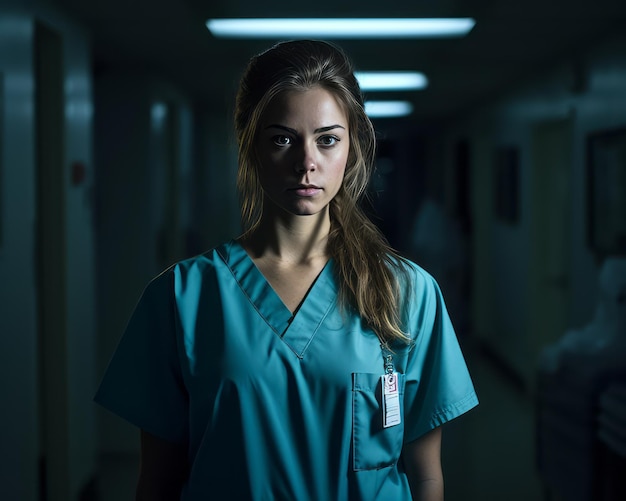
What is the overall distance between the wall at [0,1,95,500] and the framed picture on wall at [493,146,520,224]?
10.8 feet

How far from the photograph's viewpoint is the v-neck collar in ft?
3.61

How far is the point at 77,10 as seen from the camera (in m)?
2.91

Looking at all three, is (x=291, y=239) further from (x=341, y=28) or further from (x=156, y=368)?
(x=341, y=28)

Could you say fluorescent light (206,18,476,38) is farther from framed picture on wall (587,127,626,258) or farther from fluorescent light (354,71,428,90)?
fluorescent light (354,71,428,90)

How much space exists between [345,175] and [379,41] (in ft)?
8.76

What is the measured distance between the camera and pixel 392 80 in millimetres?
5156

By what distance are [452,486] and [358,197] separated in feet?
7.53

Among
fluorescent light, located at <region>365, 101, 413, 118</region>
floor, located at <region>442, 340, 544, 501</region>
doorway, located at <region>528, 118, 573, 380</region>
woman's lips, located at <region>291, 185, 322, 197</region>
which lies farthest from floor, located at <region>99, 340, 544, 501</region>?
fluorescent light, located at <region>365, 101, 413, 118</region>

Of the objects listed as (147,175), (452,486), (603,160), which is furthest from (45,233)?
(603,160)

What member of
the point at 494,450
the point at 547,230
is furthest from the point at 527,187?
the point at 494,450

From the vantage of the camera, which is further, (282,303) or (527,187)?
(527,187)

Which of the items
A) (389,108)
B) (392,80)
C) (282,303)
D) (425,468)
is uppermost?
(389,108)

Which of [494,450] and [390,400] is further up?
[390,400]

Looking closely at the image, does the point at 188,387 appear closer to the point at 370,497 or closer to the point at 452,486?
the point at 370,497
